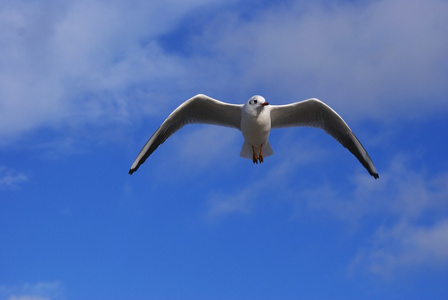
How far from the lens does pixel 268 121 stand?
13789 mm

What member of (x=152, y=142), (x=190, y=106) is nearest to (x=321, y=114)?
(x=190, y=106)

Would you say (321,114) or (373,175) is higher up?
(321,114)

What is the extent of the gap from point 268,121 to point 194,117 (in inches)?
79.2

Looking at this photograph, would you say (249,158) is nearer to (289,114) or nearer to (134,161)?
(289,114)

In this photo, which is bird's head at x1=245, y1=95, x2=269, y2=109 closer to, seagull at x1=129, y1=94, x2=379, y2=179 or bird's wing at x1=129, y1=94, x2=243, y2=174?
seagull at x1=129, y1=94, x2=379, y2=179

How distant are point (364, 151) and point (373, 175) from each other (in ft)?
2.22

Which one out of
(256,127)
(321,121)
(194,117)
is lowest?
(256,127)

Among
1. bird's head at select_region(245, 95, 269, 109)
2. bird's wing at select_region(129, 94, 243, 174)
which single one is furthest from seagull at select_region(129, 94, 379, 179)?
bird's head at select_region(245, 95, 269, 109)

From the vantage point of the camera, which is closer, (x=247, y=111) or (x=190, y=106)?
(x=247, y=111)

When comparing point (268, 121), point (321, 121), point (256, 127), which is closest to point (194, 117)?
point (256, 127)

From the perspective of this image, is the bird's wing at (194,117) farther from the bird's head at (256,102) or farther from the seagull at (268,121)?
the bird's head at (256,102)

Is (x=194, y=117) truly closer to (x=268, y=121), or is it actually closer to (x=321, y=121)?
(x=268, y=121)

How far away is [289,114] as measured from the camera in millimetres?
14516

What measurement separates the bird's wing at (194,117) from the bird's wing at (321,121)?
1013 mm
